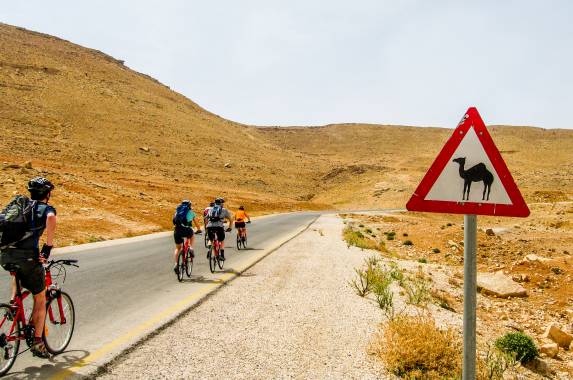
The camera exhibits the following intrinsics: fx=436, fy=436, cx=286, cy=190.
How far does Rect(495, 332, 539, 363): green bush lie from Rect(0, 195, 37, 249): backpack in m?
6.64

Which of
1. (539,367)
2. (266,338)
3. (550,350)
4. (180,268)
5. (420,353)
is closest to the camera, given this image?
(420,353)

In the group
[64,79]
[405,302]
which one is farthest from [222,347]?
[64,79]

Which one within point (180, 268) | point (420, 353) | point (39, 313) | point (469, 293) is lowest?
point (420, 353)

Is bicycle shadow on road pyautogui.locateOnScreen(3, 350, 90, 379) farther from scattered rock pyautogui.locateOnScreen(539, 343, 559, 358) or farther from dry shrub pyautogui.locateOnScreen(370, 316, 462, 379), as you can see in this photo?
scattered rock pyautogui.locateOnScreen(539, 343, 559, 358)

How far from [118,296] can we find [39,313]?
13.2 ft

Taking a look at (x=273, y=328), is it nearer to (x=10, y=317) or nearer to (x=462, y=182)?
(x=10, y=317)

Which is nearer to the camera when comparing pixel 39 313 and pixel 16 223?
pixel 16 223

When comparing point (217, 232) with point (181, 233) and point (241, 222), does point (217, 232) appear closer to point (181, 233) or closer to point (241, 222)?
point (181, 233)

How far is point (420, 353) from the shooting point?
5.44m

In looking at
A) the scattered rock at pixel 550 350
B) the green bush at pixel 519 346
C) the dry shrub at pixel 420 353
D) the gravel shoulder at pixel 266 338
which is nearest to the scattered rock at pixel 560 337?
the scattered rock at pixel 550 350

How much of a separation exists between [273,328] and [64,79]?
330 ft

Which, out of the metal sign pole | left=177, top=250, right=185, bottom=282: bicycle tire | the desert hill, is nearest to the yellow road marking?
left=177, top=250, right=185, bottom=282: bicycle tire

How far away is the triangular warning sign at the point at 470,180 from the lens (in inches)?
134

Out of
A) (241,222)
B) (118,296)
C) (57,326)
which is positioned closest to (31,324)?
(57,326)
